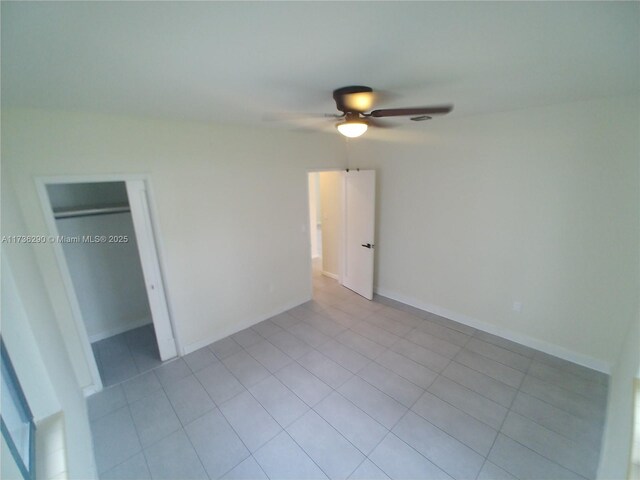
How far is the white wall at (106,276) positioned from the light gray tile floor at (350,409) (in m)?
0.28

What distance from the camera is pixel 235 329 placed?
3521 millimetres

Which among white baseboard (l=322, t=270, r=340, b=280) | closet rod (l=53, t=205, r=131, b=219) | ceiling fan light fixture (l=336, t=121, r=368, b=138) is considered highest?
ceiling fan light fixture (l=336, t=121, r=368, b=138)

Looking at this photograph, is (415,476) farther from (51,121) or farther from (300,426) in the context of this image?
(51,121)

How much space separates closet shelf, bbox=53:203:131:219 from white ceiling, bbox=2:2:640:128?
1298 mm

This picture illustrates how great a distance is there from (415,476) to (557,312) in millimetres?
2286

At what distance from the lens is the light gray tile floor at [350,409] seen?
1.91m

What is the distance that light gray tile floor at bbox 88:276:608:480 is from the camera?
1.91 m

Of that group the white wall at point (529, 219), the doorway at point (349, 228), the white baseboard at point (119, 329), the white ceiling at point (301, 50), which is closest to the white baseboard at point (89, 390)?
the white baseboard at point (119, 329)

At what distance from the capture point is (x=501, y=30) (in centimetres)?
111

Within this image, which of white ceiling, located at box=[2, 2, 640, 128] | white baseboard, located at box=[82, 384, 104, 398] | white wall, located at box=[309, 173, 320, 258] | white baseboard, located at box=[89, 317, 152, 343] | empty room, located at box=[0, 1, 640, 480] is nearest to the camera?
white ceiling, located at box=[2, 2, 640, 128]

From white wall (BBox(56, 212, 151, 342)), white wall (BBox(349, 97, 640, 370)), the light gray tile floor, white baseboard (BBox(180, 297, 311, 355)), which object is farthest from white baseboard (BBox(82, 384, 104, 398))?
white wall (BBox(349, 97, 640, 370))

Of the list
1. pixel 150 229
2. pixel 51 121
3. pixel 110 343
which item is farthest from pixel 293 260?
pixel 51 121

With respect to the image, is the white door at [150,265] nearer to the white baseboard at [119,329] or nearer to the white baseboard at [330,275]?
the white baseboard at [119,329]

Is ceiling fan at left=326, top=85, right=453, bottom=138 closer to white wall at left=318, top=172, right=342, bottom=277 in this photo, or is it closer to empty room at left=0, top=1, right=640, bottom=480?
empty room at left=0, top=1, right=640, bottom=480
